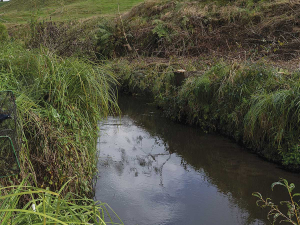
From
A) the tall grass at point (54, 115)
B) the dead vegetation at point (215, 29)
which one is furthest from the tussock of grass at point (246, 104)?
the dead vegetation at point (215, 29)

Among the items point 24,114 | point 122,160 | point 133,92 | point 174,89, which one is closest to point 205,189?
point 122,160

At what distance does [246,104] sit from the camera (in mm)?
6570

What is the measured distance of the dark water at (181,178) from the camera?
4488mm

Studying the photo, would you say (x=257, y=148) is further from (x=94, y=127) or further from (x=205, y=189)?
(x=94, y=127)

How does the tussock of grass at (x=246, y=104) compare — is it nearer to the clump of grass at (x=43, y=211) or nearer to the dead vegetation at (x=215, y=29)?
the dead vegetation at (x=215, y=29)

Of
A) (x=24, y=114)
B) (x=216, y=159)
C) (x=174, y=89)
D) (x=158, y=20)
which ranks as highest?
(x=158, y=20)

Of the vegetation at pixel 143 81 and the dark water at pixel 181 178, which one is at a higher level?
the vegetation at pixel 143 81

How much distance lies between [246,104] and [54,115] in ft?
13.2

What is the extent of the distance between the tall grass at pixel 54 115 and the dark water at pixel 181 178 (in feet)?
3.04

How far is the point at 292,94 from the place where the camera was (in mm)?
5527

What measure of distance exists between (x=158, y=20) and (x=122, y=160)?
1101cm

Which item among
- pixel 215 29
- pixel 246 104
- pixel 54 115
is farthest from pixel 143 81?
pixel 54 115

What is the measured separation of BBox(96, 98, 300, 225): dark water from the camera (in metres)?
4.49

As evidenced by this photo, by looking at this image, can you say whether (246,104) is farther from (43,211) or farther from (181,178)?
(43,211)
